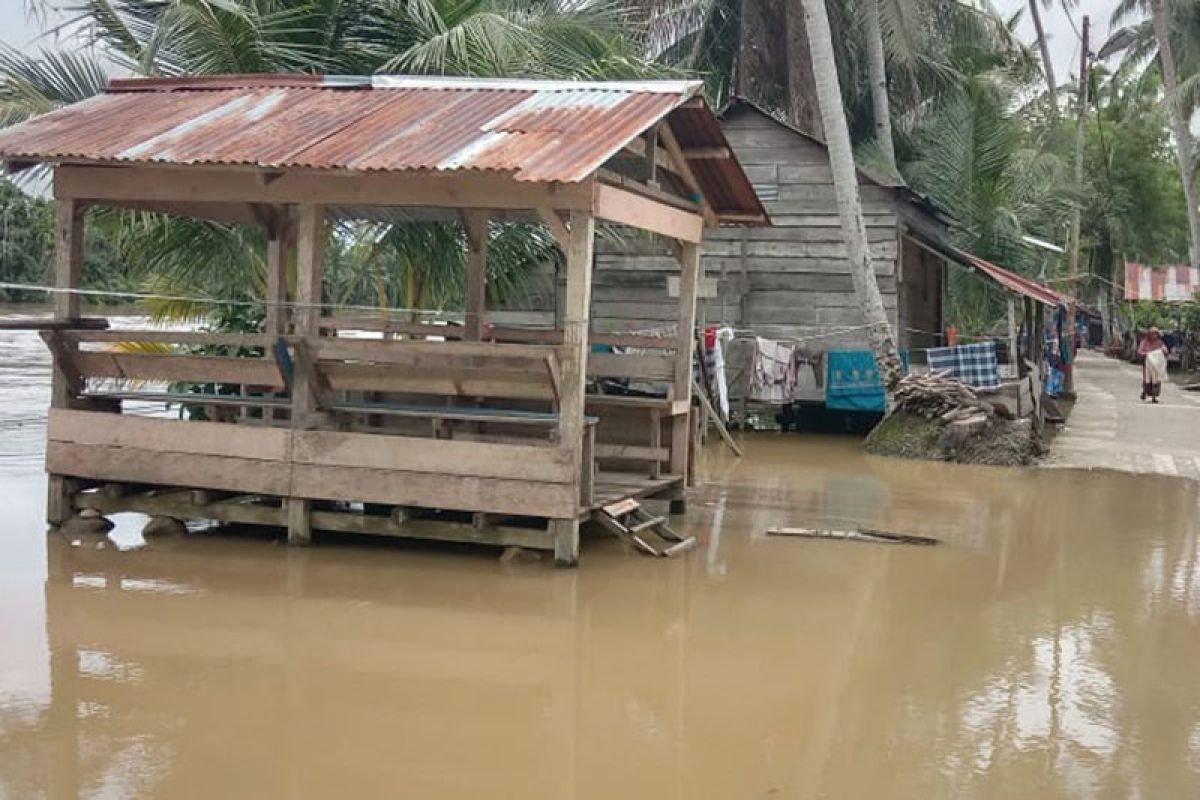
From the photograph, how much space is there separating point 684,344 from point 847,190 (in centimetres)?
614

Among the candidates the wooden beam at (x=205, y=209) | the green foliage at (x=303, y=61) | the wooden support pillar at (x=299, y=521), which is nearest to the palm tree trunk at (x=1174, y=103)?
the green foliage at (x=303, y=61)

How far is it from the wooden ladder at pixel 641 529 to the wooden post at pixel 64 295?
4046 mm

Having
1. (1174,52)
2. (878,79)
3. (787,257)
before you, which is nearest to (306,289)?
(787,257)

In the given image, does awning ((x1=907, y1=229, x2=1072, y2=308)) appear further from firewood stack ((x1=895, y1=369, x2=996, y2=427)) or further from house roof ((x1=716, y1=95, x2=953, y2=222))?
firewood stack ((x1=895, y1=369, x2=996, y2=427))

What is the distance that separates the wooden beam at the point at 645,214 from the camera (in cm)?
888

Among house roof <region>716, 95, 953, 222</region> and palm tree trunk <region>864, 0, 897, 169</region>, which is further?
palm tree trunk <region>864, 0, 897, 169</region>

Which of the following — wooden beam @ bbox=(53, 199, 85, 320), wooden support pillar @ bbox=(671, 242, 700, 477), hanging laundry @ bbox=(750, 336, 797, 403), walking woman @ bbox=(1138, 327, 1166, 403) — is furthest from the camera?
walking woman @ bbox=(1138, 327, 1166, 403)

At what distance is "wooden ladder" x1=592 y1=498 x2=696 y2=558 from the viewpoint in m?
9.27

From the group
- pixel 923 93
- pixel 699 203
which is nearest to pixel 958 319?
pixel 923 93

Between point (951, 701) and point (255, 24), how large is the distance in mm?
9189

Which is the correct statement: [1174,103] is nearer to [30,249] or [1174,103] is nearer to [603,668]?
[603,668]

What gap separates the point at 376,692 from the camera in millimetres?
6141

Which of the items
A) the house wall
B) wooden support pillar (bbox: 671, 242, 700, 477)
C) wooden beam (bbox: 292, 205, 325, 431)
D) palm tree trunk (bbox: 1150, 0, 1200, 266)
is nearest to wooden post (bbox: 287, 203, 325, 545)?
wooden beam (bbox: 292, 205, 325, 431)

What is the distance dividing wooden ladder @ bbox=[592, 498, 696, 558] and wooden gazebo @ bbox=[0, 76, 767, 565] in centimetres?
13
